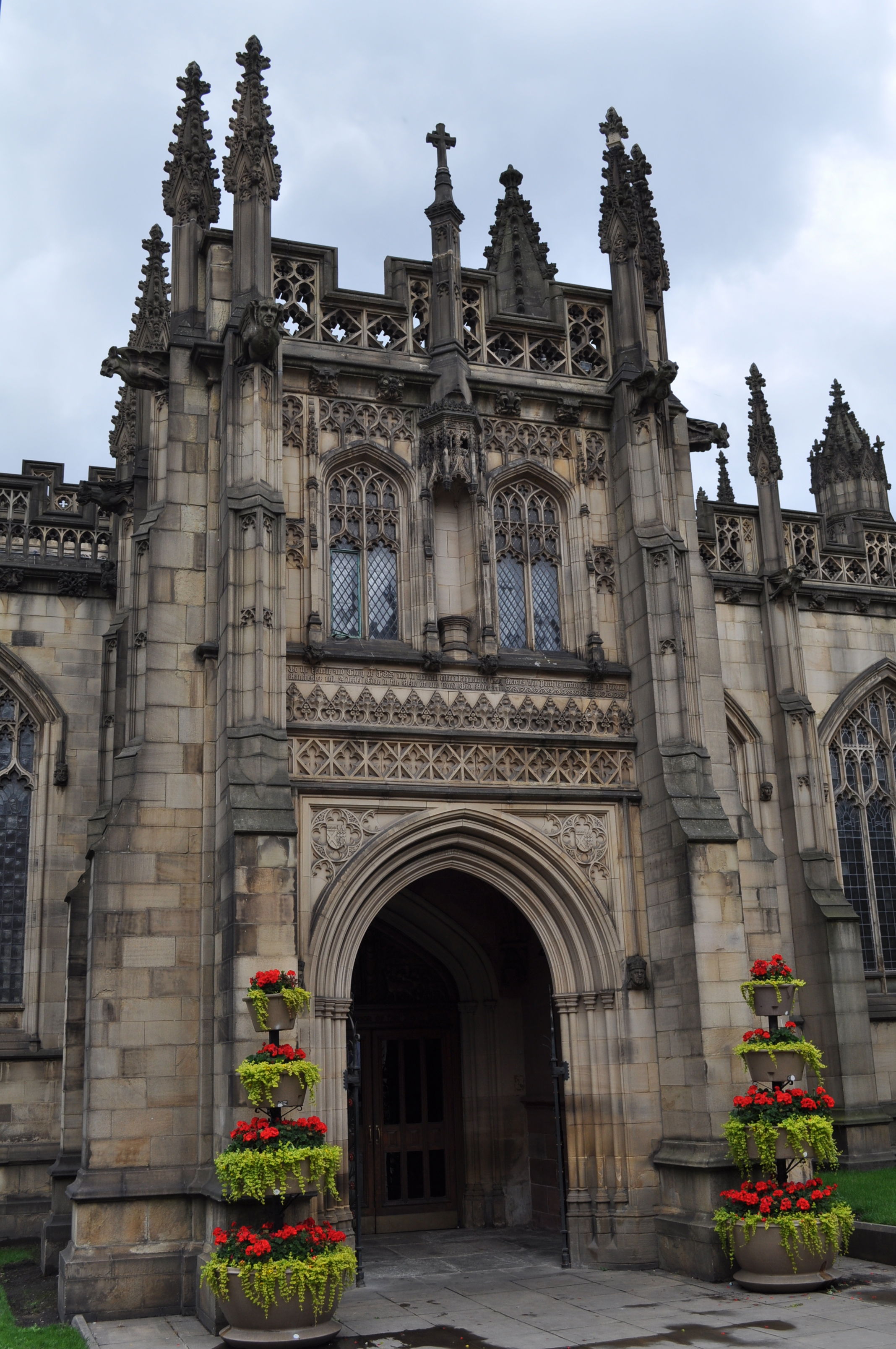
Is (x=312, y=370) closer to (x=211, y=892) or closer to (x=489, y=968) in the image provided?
(x=211, y=892)

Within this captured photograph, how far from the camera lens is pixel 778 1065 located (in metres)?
12.3

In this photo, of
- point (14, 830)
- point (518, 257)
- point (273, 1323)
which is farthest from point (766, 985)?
point (518, 257)

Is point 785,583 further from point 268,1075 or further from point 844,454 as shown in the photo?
point 268,1075

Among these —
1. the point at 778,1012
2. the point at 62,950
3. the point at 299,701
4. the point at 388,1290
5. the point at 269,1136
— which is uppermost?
the point at 299,701

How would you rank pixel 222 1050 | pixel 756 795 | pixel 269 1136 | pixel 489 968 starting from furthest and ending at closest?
pixel 756 795 → pixel 489 968 → pixel 222 1050 → pixel 269 1136

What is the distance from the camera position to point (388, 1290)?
12.7m

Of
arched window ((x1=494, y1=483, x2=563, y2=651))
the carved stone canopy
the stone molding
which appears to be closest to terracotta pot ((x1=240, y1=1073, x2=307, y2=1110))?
the stone molding

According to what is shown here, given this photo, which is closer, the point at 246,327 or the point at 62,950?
the point at 246,327

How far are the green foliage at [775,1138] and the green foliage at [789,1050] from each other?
48 cm

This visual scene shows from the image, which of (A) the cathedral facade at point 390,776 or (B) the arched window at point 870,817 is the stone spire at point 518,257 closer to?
(A) the cathedral facade at point 390,776

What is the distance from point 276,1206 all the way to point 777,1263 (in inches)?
182

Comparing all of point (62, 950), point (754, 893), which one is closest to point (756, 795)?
point (754, 893)

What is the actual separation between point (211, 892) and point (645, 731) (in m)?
5.20

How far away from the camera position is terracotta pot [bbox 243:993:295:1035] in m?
11.2
